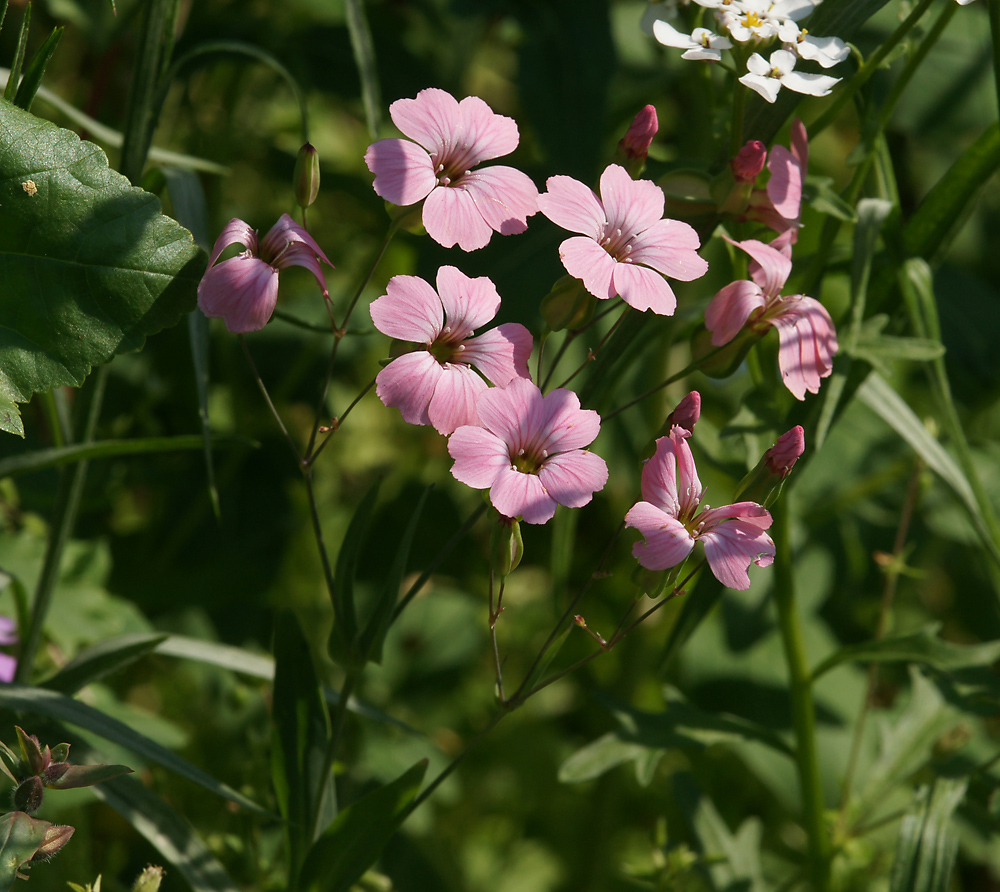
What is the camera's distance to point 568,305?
0.61m

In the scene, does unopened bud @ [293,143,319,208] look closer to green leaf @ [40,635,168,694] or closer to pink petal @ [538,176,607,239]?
pink petal @ [538,176,607,239]

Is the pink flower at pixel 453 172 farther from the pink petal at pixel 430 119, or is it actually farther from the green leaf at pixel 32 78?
the green leaf at pixel 32 78

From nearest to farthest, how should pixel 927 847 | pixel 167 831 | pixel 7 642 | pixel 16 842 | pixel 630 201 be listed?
pixel 16 842 → pixel 630 201 → pixel 167 831 → pixel 927 847 → pixel 7 642

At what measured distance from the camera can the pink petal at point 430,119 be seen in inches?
22.6

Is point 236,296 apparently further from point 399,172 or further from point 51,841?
point 51,841

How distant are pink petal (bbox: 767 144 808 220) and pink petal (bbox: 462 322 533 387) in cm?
19

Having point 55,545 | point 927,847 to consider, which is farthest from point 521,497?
point 927,847

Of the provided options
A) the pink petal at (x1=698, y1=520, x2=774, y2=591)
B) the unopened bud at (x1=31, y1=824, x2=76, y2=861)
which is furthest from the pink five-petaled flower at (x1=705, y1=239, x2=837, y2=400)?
the unopened bud at (x1=31, y1=824, x2=76, y2=861)

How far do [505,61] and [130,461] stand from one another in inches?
56.1

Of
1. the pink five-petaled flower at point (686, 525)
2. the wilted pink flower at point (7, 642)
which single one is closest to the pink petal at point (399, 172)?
the pink five-petaled flower at point (686, 525)

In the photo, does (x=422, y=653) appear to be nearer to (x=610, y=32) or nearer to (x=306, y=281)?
(x=306, y=281)

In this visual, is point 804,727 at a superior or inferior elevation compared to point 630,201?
inferior

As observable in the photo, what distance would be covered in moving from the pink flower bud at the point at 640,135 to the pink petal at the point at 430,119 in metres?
0.11

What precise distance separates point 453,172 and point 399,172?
6 centimetres
